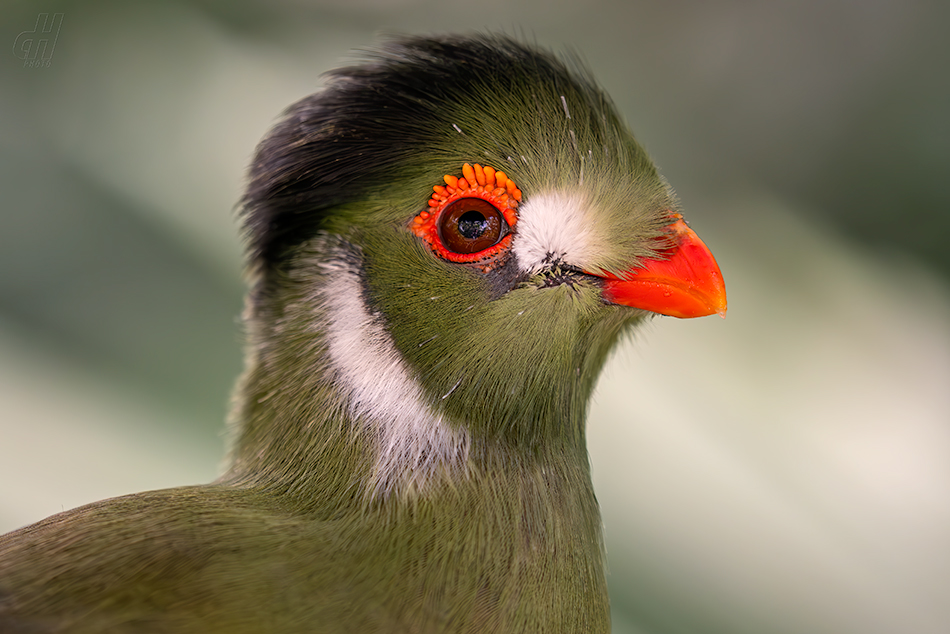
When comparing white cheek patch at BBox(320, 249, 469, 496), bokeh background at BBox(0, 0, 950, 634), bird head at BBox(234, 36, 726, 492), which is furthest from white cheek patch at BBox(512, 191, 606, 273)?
bokeh background at BBox(0, 0, 950, 634)

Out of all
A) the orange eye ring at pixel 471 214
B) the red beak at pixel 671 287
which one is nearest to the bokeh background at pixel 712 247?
the red beak at pixel 671 287

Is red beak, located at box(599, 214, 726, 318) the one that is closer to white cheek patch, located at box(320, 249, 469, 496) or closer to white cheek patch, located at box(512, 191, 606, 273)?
white cheek patch, located at box(512, 191, 606, 273)

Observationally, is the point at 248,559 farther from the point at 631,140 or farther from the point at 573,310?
the point at 631,140

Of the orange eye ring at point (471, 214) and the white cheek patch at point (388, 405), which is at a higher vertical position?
the orange eye ring at point (471, 214)

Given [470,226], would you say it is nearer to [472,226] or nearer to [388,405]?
[472,226]

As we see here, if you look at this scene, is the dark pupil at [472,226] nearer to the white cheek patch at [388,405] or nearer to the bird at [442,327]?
the bird at [442,327]

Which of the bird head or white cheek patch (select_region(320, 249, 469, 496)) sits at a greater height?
the bird head

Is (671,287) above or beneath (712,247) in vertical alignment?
beneath

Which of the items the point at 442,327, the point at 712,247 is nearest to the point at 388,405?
the point at 442,327
